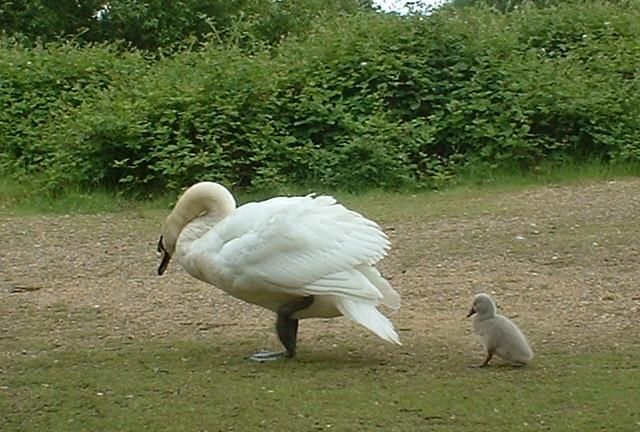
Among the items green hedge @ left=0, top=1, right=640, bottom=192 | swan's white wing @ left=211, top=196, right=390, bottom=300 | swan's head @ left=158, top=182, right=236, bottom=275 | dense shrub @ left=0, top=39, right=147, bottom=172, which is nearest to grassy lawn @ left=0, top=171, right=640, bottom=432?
swan's white wing @ left=211, top=196, right=390, bottom=300

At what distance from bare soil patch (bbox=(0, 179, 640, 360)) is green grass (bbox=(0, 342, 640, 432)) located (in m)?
0.38

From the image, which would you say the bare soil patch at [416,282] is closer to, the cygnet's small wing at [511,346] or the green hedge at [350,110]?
the cygnet's small wing at [511,346]

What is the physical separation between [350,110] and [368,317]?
8286 millimetres

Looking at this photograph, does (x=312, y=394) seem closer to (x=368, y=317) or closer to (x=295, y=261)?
(x=368, y=317)

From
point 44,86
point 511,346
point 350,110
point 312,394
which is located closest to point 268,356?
point 312,394

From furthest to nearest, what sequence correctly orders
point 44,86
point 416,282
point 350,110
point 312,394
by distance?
point 44,86, point 350,110, point 416,282, point 312,394

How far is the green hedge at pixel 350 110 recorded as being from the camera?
1259 cm

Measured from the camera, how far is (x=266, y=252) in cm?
543

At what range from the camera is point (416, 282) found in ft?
24.9

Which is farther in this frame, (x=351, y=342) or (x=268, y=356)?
(x=351, y=342)

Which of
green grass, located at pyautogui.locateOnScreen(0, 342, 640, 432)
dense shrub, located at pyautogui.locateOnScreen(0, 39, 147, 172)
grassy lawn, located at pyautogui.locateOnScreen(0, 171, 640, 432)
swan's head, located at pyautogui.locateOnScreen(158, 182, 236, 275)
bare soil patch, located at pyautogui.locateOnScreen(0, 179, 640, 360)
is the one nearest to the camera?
green grass, located at pyautogui.locateOnScreen(0, 342, 640, 432)

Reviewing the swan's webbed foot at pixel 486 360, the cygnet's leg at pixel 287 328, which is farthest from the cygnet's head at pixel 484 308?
the cygnet's leg at pixel 287 328

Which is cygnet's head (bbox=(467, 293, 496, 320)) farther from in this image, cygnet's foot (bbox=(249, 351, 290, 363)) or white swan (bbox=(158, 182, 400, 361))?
cygnet's foot (bbox=(249, 351, 290, 363))

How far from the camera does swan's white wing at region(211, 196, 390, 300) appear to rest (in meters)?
5.39
